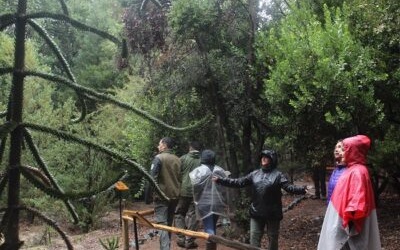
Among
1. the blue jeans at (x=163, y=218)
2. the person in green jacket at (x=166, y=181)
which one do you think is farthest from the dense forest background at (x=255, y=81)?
the blue jeans at (x=163, y=218)

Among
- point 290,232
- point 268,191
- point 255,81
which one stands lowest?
→ point 290,232

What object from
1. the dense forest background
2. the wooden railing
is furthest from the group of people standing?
the dense forest background

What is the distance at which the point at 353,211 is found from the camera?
4238 mm

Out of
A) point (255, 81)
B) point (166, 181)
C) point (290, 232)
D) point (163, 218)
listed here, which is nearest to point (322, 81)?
point (255, 81)

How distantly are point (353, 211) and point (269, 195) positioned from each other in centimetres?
240

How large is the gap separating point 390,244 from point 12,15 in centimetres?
841

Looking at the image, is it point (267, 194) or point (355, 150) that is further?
point (267, 194)

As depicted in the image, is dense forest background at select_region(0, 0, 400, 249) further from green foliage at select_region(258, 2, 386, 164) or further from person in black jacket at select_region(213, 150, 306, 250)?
person in black jacket at select_region(213, 150, 306, 250)

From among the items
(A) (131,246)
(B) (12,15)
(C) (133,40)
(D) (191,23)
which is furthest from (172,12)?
(B) (12,15)

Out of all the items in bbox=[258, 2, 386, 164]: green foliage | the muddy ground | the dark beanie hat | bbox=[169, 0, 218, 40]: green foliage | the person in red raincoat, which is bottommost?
the muddy ground

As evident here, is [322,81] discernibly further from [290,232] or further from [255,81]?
[290,232]

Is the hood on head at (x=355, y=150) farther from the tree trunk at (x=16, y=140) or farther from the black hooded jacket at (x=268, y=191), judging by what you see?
the tree trunk at (x=16, y=140)

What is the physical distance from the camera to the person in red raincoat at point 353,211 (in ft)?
14.0

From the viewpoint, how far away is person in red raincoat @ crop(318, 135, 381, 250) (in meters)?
4.27
